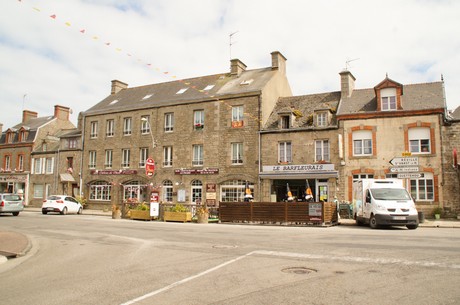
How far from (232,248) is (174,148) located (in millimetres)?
22232

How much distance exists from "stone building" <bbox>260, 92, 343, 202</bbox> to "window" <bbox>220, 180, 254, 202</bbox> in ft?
5.95

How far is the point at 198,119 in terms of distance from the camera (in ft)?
105

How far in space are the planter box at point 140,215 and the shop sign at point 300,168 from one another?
8.70 meters

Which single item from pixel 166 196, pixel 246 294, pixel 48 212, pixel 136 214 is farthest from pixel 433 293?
pixel 48 212

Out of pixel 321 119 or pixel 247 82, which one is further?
pixel 247 82

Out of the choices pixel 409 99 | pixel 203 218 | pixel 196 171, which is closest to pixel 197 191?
pixel 196 171

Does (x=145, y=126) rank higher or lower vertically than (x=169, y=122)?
lower

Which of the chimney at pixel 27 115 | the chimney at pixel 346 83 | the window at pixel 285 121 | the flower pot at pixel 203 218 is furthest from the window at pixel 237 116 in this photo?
the chimney at pixel 27 115

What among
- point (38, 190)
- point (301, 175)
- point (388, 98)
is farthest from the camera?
point (38, 190)

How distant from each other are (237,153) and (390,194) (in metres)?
13.6

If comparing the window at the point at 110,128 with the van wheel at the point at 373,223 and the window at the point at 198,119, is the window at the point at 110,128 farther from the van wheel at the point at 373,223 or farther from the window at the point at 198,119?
the van wheel at the point at 373,223

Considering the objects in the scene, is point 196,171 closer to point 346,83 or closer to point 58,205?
point 58,205

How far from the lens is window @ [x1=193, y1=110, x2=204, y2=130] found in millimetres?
31620

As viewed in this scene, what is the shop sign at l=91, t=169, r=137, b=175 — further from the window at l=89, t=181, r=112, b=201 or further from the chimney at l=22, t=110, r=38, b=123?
the chimney at l=22, t=110, r=38, b=123
